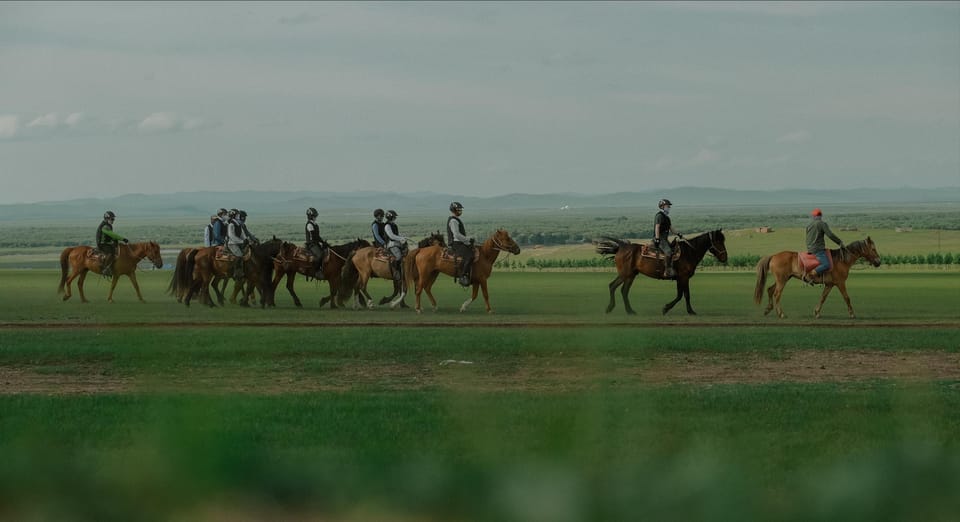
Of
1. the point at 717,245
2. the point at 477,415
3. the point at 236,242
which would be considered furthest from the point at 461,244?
the point at 477,415

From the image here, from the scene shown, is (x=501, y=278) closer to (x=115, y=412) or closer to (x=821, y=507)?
(x=115, y=412)

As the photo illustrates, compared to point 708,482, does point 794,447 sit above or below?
below

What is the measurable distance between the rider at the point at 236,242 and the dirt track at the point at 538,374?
1508cm

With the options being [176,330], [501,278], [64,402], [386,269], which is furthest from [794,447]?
[501,278]

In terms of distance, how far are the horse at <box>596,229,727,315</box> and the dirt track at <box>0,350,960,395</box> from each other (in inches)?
430

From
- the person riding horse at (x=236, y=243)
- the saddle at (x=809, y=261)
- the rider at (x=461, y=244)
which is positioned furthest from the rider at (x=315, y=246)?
the saddle at (x=809, y=261)

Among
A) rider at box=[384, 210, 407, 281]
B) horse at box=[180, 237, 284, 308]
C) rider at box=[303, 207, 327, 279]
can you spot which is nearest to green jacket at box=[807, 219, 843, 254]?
rider at box=[384, 210, 407, 281]

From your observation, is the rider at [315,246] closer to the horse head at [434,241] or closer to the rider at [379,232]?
the rider at [379,232]

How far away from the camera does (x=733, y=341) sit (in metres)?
23.6

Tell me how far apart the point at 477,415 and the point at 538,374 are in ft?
36.4

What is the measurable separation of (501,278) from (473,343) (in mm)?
35551

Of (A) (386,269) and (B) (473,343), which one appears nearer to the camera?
(B) (473,343)

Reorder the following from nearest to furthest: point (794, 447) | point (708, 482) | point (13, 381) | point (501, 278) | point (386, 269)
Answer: point (708, 482), point (794, 447), point (13, 381), point (386, 269), point (501, 278)

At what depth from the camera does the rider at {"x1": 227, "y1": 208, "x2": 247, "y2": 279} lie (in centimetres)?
3508
